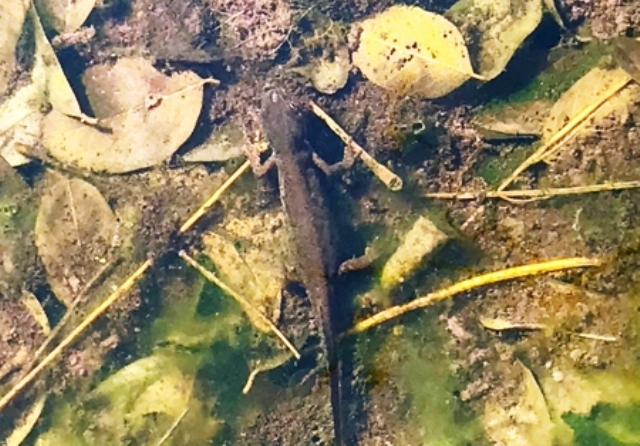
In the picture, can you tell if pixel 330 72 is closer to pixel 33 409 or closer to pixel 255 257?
pixel 255 257

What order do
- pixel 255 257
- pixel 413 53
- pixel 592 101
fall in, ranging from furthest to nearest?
pixel 255 257 < pixel 413 53 < pixel 592 101

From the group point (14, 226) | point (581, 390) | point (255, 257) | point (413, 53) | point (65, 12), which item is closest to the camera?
point (581, 390)

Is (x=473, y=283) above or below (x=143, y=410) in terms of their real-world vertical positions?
above

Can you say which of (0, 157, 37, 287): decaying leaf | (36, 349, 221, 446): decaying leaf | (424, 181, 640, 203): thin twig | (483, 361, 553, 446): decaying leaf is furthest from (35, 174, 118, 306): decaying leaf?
(483, 361, 553, 446): decaying leaf

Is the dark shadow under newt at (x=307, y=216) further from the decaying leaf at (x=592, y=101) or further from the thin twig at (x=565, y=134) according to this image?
the decaying leaf at (x=592, y=101)

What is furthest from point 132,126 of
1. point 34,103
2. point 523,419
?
point 523,419

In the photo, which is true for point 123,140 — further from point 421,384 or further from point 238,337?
point 421,384
